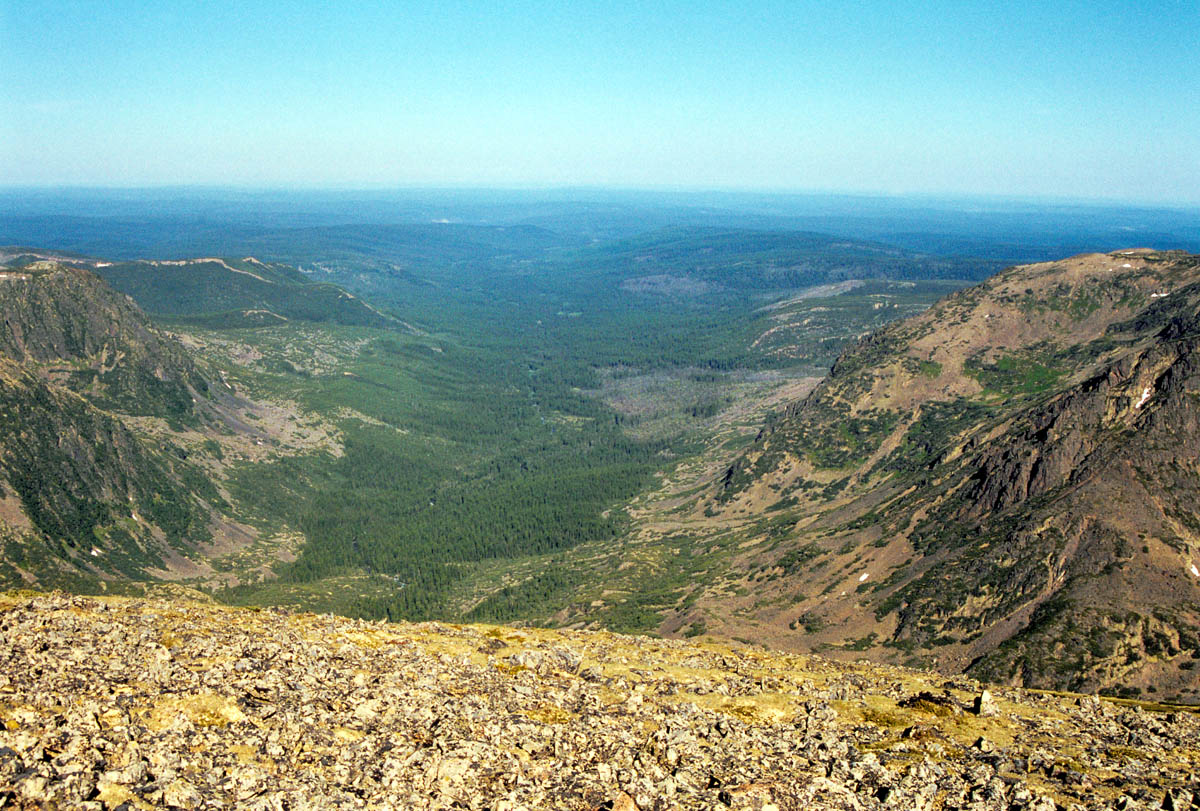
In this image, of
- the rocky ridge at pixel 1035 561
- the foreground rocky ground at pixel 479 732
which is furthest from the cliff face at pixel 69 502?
the foreground rocky ground at pixel 479 732

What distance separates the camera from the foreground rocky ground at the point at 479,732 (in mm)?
27656

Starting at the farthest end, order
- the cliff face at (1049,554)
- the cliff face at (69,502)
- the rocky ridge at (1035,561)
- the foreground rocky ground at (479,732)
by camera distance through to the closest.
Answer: the cliff face at (69,502), the rocky ridge at (1035,561), the cliff face at (1049,554), the foreground rocky ground at (479,732)

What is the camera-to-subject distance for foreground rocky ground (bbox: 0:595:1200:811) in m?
27.7

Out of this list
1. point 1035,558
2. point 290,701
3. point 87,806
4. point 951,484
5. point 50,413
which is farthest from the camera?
point 50,413

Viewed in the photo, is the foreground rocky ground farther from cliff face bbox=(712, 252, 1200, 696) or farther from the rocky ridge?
cliff face bbox=(712, 252, 1200, 696)

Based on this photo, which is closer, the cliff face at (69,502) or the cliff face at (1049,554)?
the cliff face at (1049,554)

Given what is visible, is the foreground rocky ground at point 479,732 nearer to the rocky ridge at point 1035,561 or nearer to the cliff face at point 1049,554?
the rocky ridge at point 1035,561

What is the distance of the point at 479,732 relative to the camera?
34.0 meters

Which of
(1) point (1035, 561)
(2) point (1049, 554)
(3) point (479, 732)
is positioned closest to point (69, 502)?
(3) point (479, 732)

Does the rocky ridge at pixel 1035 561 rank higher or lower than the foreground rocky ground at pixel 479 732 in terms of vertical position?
lower

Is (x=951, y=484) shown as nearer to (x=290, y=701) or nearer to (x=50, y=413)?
(x=290, y=701)

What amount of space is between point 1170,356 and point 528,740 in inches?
5581

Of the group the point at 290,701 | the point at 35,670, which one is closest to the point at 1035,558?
the point at 290,701

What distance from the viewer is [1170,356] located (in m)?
131
